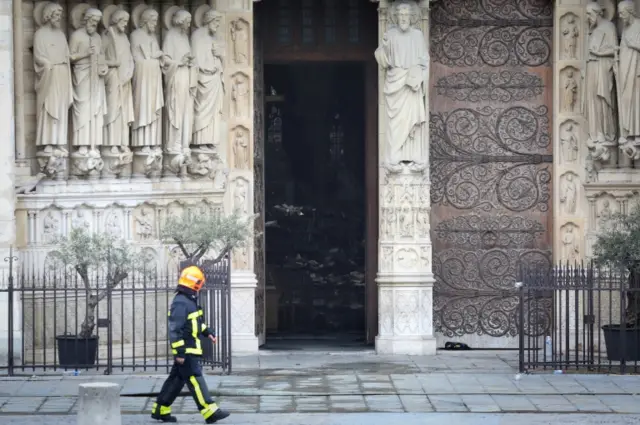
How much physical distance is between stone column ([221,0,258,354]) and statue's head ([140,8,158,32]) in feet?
3.39

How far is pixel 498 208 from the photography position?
23.1 meters

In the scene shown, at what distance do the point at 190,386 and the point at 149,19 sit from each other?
22.8 ft

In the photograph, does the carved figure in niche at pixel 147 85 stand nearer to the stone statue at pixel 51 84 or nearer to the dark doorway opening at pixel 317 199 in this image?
the stone statue at pixel 51 84

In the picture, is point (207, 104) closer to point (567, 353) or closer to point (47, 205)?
point (47, 205)

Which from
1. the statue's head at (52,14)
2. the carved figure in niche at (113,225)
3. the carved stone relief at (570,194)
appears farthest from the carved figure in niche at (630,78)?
the statue's head at (52,14)

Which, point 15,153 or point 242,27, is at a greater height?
point 242,27

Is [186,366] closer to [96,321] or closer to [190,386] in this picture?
[190,386]

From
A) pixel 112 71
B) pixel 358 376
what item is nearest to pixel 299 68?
pixel 112 71

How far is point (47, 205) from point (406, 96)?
498cm

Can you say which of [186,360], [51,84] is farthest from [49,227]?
[186,360]

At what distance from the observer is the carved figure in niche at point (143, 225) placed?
21.7 m

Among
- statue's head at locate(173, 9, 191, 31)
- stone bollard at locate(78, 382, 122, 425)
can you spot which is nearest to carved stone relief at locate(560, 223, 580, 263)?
statue's head at locate(173, 9, 191, 31)

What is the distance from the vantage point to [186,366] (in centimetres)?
1612

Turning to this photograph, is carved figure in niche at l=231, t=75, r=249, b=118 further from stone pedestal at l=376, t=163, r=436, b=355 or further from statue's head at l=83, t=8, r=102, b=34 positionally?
statue's head at l=83, t=8, r=102, b=34
